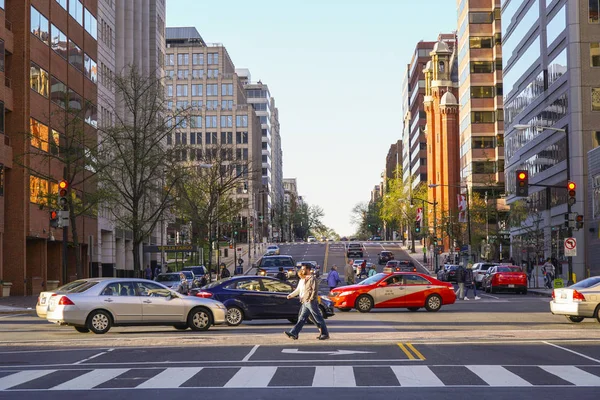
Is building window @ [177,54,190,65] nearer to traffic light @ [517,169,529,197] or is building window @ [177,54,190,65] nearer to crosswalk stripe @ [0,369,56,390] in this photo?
traffic light @ [517,169,529,197]

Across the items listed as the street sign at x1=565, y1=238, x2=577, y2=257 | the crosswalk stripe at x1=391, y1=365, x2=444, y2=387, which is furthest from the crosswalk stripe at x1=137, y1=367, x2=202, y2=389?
the street sign at x1=565, y1=238, x2=577, y2=257

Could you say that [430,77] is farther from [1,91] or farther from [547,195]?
[1,91]

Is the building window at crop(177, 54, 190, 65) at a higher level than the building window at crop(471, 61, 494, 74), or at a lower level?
higher

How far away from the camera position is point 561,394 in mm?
12500

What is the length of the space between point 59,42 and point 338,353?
147 ft

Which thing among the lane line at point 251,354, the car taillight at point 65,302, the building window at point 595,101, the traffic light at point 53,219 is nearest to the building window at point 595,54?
the building window at point 595,101

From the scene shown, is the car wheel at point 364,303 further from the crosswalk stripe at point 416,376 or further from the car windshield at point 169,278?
the crosswalk stripe at point 416,376

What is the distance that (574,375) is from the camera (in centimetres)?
1470

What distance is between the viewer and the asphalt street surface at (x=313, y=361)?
13.1m

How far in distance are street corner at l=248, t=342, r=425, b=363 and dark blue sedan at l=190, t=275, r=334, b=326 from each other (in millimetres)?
7128

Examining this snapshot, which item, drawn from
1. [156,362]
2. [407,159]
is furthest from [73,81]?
[407,159]

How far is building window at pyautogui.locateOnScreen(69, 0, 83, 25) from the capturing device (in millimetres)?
61869

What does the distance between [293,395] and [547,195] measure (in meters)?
69.3

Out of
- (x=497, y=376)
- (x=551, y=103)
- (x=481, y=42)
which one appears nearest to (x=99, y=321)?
(x=497, y=376)
